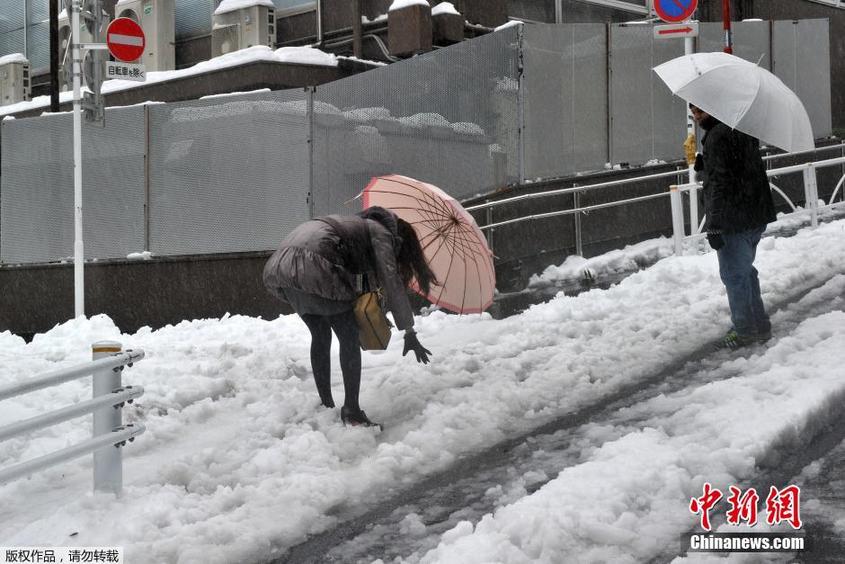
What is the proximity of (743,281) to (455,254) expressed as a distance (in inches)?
101

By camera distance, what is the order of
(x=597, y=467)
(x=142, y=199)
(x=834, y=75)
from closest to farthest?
(x=597, y=467), (x=142, y=199), (x=834, y=75)

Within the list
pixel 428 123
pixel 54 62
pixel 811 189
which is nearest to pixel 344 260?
pixel 428 123

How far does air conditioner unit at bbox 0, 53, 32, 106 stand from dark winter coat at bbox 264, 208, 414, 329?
842 inches

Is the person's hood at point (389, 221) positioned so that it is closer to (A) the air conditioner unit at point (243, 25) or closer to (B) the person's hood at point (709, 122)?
(B) the person's hood at point (709, 122)

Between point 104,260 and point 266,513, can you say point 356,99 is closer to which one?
point 104,260

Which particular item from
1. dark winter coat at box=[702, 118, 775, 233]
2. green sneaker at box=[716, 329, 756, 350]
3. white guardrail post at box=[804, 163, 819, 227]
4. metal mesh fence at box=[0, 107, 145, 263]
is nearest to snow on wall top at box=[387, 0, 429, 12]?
metal mesh fence at box=[0, 107, 145, 263]

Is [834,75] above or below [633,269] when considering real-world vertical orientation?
above

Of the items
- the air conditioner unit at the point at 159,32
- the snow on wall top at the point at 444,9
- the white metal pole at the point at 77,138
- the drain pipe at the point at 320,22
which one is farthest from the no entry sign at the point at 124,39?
the air conditioner unit at the point at 159,32

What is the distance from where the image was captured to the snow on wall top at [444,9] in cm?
1802

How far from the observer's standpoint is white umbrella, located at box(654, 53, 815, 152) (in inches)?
309

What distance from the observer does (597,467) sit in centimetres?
541

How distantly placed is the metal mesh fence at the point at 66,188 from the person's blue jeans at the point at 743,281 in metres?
9.09

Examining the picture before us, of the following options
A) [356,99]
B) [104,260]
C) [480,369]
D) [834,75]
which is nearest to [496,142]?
[356,99]

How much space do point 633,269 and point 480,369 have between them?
4959 mm
